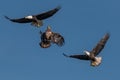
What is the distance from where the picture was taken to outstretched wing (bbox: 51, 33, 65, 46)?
103ft

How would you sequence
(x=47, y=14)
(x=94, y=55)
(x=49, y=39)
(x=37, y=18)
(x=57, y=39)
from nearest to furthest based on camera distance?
(x=94, y=55) < (x=49, y=39) < (x=57, y=39) < (x=47, y=14) < (x=37, y=18)

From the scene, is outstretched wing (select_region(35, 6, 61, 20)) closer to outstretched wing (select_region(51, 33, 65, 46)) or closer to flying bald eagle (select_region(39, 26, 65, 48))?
flying bald eagle (select_region(39, 26, 65, 48))

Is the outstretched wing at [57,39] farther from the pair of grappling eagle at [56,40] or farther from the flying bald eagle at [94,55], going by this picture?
the flying bald eagle at [94,55]

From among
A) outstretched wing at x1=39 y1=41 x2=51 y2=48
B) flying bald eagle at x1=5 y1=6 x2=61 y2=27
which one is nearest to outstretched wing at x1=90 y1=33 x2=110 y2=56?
outstretched wing at x1=39 y1=41 x2=51 y2=48

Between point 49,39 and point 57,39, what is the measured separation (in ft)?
2.78

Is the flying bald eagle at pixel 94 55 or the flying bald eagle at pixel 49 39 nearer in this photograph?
the flying bald eagle at pixel 94 55

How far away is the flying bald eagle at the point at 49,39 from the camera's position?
30.8 m

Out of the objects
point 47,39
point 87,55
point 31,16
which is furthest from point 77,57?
point 31,16

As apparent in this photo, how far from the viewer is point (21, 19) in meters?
32.7

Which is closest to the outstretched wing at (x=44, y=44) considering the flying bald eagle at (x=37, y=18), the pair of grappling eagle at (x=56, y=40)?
the pair of grappling eagle at (x=56, y=40)

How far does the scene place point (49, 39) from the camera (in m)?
31.1

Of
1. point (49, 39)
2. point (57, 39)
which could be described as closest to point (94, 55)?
point (57, 39)

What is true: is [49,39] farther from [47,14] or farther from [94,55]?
[94,55]

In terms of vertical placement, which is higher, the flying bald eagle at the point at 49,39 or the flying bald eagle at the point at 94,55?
the flying bald eagle at the point at 49,39
